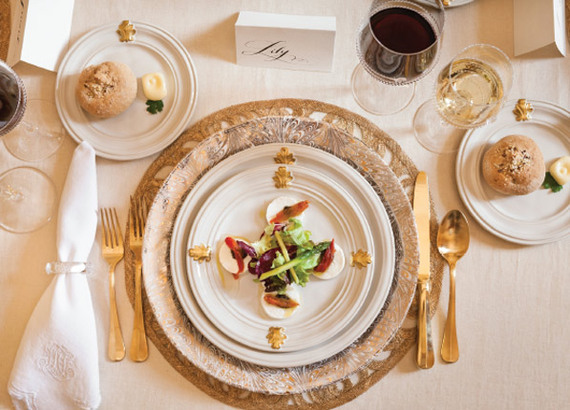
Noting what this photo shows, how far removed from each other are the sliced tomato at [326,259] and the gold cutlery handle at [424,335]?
0.23 meters

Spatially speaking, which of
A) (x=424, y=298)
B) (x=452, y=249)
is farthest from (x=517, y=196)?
(x=424, y=298)

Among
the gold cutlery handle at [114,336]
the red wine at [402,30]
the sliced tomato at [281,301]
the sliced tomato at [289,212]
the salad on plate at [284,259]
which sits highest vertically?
the red wine at [402,30]

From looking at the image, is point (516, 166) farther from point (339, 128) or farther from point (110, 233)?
point (110, 233)

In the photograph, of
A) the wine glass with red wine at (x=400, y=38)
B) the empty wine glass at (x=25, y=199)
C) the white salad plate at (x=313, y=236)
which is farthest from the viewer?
the empty wine glass at (x=25, y=199)

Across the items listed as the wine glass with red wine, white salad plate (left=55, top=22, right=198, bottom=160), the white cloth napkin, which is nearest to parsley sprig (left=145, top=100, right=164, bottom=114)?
white salad plate (left=55, top=22, right=198, bottom=160)

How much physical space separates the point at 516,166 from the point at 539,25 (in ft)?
1.15

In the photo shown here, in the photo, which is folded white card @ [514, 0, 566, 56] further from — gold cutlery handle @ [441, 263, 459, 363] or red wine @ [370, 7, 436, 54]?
gold cutlery handle @ [441, 263, 459, 363]

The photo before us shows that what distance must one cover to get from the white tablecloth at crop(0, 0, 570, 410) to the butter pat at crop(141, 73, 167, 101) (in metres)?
0.10

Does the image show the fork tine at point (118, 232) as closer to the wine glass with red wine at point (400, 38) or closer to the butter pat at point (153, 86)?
the butter pat at point (153, 86)

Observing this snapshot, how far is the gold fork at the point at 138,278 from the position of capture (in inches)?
41.4

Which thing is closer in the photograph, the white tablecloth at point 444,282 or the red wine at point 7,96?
the red wine at point 7,96

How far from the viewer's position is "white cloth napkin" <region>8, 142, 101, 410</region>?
1029 millimetres

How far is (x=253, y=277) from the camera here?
40.4 inches

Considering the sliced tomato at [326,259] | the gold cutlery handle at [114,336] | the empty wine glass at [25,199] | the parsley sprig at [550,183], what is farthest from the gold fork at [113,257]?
the parsley sprig at [550,183]
